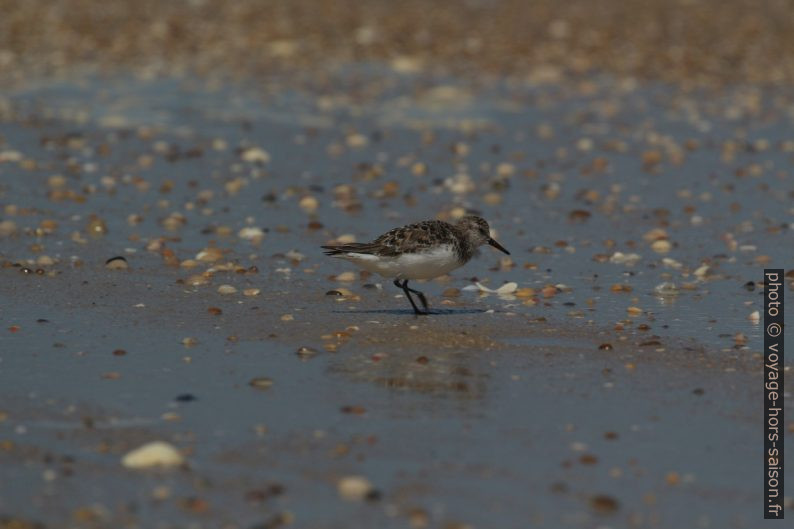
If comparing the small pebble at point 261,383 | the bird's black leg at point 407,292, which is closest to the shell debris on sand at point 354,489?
the small pebble at point 261,383

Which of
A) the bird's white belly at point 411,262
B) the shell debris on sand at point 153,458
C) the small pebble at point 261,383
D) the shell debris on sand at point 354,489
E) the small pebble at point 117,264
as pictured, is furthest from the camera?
the small pebble at point 117,264

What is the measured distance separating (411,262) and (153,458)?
381 centimetres

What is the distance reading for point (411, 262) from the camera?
10.2 metres

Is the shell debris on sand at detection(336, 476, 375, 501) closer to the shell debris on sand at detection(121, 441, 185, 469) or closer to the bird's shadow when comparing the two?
the shell debris on sand at detection(121, 441, 185, 469)

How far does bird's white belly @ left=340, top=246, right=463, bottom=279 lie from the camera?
1023cm

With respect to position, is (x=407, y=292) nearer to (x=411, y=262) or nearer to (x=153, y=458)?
(x=411, y=262)

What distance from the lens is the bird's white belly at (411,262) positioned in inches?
403

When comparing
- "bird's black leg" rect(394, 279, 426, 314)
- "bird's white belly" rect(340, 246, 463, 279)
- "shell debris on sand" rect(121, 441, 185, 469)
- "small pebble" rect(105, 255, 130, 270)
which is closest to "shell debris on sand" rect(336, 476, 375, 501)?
"shell debris on sand" rect(121, 441, 185, 469)

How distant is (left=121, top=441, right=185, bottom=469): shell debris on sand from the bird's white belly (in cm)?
365

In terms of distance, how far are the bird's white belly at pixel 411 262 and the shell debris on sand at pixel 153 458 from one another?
3.65 meters

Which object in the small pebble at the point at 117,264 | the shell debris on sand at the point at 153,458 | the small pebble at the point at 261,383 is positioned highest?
the small pebble at the point at 117,264

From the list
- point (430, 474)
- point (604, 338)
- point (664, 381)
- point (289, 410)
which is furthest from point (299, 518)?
point (604, 338)

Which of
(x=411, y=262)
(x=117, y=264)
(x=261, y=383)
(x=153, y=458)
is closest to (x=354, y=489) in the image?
(x=153, y=458)

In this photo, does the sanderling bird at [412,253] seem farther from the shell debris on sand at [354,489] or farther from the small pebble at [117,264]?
the shell debris on sand at [354,489]
